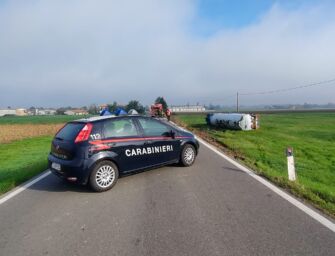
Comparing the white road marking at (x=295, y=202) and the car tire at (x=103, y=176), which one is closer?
the white road marking at (x=295, y=202)

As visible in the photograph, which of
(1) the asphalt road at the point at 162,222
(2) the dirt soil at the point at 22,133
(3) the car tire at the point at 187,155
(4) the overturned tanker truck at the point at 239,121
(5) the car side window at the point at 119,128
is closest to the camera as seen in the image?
(1) the asphalt road at the point at 162,222

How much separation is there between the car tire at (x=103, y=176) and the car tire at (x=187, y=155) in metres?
2.28

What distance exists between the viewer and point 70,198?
6.12m

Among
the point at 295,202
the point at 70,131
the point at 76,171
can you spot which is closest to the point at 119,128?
the point at 70,131

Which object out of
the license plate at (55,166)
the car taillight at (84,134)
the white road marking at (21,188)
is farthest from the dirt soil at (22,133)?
the car taillight at (84,134)

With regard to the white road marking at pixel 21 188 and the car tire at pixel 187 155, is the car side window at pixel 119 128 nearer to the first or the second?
the car tire at pixel 187 155

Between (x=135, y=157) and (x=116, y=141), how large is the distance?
24.6 inches

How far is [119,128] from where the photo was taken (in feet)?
23.3

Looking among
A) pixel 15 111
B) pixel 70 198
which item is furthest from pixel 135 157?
pixel 15 111

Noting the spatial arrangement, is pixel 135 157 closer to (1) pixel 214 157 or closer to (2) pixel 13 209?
(2) pixel 13 209

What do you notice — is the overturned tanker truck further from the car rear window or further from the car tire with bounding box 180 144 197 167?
the car rear window

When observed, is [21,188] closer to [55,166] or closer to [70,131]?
[55,166]

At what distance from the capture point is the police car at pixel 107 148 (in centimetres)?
641

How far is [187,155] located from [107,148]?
8.94 ft
